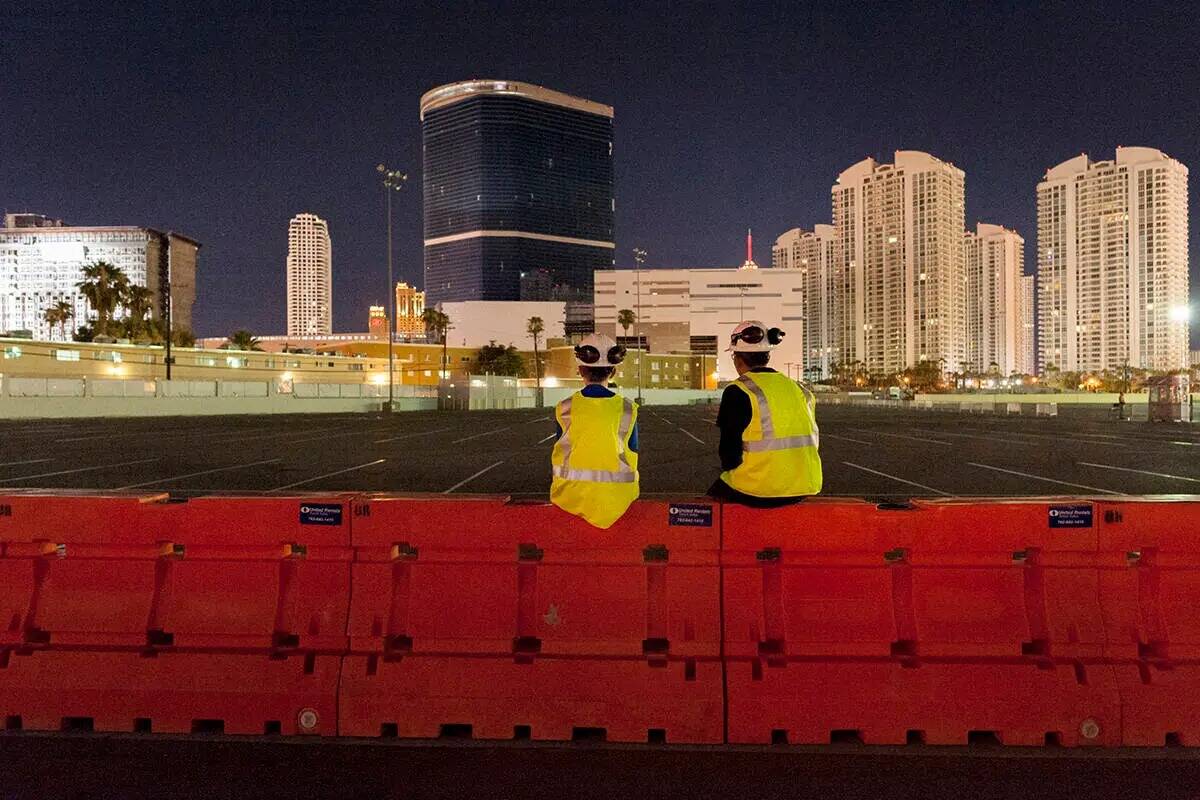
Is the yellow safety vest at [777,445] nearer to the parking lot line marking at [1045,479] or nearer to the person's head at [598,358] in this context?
the person's head at [598,358]

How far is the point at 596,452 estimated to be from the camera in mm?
4215

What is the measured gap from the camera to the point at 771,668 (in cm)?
410

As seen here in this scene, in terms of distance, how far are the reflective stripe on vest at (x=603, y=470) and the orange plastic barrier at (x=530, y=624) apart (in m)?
0.21

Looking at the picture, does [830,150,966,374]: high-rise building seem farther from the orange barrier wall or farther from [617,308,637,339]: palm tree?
the orange barrier wall

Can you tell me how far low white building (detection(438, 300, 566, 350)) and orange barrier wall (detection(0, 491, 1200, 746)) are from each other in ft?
496

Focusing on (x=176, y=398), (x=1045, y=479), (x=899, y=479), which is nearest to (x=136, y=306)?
(x=176, y=398)

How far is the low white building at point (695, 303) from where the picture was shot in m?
143

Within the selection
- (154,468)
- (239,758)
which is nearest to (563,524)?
(239,758)

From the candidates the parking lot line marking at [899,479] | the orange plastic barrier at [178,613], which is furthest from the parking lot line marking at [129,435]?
the orange plastic barrier at [178,613]

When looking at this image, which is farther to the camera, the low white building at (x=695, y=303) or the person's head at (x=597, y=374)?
the low white building at (x=695, y=303)

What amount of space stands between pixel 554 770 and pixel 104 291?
108 metres

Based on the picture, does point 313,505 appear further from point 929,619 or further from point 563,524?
point 929,619

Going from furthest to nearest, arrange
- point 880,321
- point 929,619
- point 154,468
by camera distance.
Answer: point 880,321 < point 154,468 < point 929,619

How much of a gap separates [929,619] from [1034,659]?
597mm
